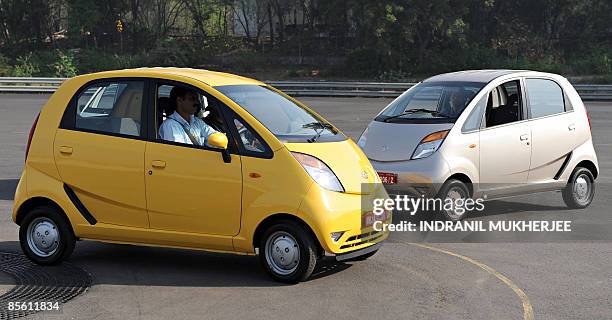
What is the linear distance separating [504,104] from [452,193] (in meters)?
1.42

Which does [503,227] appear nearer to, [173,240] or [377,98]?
[173,240]

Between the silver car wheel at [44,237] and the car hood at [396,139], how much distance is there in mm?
3994

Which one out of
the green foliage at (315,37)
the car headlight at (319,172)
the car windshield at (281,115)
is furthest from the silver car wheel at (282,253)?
the green foliage at (315,37)

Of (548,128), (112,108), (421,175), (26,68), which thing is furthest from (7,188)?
(26,68)

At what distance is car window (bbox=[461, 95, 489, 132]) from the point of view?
1024 cm

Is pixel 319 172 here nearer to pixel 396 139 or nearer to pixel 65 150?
pixel 65 150

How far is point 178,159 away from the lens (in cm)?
748

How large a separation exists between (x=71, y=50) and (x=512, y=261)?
179 ft

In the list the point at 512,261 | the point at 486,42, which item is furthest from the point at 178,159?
the point at 486,42

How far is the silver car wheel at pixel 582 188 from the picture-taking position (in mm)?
11336

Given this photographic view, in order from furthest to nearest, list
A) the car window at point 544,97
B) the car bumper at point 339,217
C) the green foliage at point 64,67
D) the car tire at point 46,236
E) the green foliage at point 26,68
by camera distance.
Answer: the green foliage at point 64,67 < the green foliage at point 26,68 < the car window at point 544,97 < the car tire at point 46,236 < the car bumper at point 339,217

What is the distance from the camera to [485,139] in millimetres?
10297

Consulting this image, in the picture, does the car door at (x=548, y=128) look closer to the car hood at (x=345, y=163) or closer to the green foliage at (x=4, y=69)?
the car hood at (x=345, y=163)

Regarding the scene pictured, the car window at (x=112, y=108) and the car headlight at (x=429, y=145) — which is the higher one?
the car window at (x=112, y=108)
